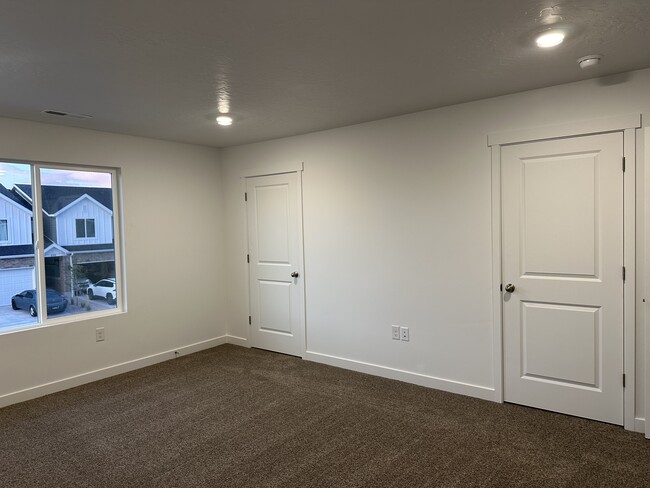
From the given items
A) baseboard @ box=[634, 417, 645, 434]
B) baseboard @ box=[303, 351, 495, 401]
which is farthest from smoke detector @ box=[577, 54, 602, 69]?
baseboard @ box=[303, 351, 495, 401]

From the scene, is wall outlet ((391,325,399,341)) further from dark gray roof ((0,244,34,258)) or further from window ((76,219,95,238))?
dark gray roof ((0,244,34,258))

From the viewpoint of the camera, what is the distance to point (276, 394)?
3758 millimetres

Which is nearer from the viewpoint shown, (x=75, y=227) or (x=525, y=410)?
(x=525, y=410)

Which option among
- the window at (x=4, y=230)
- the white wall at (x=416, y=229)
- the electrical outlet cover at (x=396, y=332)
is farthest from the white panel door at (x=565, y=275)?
the window at (x=4, y=230)

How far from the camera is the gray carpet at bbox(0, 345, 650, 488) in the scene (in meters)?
2.51

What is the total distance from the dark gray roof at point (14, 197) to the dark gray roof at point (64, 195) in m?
0.07

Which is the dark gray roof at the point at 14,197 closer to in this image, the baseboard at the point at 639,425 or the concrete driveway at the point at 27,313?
the concrete driveway at the point at 27,313

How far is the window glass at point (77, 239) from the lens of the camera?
4.05 m

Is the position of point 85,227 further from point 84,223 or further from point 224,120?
point 224,120

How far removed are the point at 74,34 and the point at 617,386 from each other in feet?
12.7

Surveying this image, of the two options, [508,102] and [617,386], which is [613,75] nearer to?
[508,102]

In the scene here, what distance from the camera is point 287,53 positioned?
2.45 meters

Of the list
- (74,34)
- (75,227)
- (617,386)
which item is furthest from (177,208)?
(617,386)

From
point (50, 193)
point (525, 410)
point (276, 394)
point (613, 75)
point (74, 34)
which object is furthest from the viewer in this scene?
point (50, 193)
